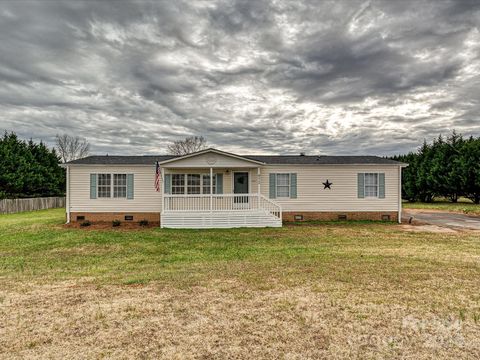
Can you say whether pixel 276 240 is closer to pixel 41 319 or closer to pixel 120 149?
pixel 41 319

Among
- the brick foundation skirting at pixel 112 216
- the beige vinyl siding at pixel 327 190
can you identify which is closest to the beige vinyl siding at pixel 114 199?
the brick foundation skirting at pixel 112 216

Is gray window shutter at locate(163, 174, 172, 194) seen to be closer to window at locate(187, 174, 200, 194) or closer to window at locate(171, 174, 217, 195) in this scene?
window at locate(171, 174, 217, 195)

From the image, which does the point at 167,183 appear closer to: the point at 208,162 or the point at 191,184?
the point at 191,184

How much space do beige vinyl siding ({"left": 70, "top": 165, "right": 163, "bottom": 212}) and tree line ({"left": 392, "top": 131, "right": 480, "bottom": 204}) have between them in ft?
87.0

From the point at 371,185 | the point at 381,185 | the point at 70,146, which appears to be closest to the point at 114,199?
the point at 371,185

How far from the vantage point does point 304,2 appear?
11.2 metres

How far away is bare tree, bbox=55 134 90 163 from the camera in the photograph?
48344mm

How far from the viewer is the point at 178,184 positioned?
16.9 meters

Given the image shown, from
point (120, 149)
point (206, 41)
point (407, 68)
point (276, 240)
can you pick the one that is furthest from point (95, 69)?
point (120, 149)

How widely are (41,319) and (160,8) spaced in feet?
36.8

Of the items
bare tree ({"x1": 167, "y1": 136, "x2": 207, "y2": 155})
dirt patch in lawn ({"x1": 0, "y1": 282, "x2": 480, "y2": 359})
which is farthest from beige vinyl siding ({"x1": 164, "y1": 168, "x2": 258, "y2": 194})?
bare tree ({"x1": 167, "y1": 136, "x2": 207, "y2": 155})

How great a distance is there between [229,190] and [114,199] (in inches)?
252

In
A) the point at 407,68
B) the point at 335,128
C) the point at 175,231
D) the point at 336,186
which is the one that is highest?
the point at 407,68

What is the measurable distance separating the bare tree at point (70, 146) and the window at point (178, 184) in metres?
39.0
